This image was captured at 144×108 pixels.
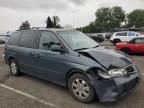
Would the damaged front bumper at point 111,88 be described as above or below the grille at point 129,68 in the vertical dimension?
below

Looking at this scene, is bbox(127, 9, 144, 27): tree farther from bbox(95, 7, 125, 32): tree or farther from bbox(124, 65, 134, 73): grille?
bbox(124, 65, 134, 73): grille

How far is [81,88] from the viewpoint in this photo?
4.64 metres

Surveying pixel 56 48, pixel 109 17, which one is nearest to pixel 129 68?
pixel 56 48

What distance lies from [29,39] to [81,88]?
8.48ft

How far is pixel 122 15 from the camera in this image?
4338 inches

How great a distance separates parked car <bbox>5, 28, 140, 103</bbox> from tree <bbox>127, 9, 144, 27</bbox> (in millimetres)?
107249

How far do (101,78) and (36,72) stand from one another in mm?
2370

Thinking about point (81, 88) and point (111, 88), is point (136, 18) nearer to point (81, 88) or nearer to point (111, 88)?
point (81, 88)

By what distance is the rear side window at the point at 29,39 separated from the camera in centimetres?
601

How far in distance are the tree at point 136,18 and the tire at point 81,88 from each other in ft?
355

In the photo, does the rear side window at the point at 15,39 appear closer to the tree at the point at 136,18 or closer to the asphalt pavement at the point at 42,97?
the asphalt pavement at the point at 42,97

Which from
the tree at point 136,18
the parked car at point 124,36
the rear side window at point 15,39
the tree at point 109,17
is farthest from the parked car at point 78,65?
the tree at point 136,18

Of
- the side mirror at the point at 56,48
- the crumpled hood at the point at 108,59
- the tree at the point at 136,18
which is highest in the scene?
the tree at the point at 136,18

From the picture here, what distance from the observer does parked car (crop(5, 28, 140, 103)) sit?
14.0 feet
